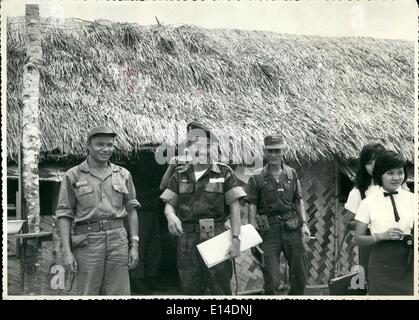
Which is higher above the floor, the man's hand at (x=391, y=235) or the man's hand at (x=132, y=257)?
the man's hand at (x=391, y=235)

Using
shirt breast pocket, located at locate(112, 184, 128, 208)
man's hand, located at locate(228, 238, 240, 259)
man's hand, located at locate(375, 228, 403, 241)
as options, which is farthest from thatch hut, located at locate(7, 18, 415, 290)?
man's hand, located at locate(375, 228, 403, 241)

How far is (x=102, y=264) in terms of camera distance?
475cm

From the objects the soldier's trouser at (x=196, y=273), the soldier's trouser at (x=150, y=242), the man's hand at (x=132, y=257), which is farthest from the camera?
the soldier's trouser at (x=150, y=242)

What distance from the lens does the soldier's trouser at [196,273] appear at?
4.98m

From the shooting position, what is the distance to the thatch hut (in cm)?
650

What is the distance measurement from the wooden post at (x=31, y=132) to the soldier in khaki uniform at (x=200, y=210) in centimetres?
150

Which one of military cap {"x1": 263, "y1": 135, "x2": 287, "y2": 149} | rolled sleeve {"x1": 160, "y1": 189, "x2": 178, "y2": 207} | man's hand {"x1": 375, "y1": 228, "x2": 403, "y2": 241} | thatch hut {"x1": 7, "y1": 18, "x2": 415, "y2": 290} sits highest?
thatch hut {"x1": 7, "y1": 18, "x2": 415, "y2": 290}

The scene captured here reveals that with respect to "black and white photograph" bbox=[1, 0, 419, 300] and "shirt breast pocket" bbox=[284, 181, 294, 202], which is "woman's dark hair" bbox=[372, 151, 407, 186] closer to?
"black and white photograph" bbox=[1, 0, 419, 300]

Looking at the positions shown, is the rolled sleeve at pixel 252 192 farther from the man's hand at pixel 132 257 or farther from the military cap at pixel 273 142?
the man's hand at pixel 132 257

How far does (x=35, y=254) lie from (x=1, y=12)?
248 cm

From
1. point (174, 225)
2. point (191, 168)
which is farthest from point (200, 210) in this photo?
point (191, 168)

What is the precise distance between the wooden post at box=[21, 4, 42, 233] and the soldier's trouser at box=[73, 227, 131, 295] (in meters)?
1.13

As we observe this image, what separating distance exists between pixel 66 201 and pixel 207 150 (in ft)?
4.45

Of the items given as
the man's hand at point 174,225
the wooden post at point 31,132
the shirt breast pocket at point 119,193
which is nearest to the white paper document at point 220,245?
the man's hand at point 174,225
